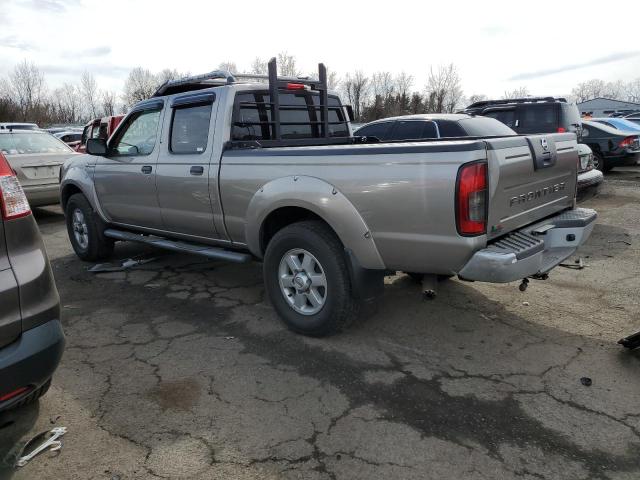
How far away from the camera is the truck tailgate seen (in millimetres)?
3043

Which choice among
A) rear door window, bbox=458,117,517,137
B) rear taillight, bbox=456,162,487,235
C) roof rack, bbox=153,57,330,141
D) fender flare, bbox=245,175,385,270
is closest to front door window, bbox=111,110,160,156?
roof rack, bbox=153,57,330,141

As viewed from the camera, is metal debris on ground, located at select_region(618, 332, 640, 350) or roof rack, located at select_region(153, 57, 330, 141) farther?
roof rack, located at select_region(153, 57, 330, 141)

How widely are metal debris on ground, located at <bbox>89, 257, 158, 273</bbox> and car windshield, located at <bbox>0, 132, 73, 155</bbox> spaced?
4.25m

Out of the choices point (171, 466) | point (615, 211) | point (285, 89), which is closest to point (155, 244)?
Answer: point (285, 89)

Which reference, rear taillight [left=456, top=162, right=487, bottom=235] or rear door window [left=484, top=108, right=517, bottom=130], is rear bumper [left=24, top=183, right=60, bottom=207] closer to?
rear taillight [left=456, top=162, right=487, bottom=235]

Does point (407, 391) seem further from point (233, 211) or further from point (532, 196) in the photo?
point (233, 211)

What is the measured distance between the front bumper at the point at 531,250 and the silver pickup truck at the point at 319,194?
10 millimetres

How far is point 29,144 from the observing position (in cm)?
911

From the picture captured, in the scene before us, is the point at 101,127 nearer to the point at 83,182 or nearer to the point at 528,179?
the point at 83,182

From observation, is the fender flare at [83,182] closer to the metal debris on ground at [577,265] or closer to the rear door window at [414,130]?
the rear door window at [414,130]

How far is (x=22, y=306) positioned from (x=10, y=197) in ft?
1.80

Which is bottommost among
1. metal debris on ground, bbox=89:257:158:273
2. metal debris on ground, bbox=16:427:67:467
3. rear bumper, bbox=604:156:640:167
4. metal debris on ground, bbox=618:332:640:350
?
metal debris on ground, bbox=618:332:640:350

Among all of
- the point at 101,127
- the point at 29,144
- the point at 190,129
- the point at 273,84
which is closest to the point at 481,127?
the point at 273,84

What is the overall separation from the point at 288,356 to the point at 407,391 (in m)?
0.93
